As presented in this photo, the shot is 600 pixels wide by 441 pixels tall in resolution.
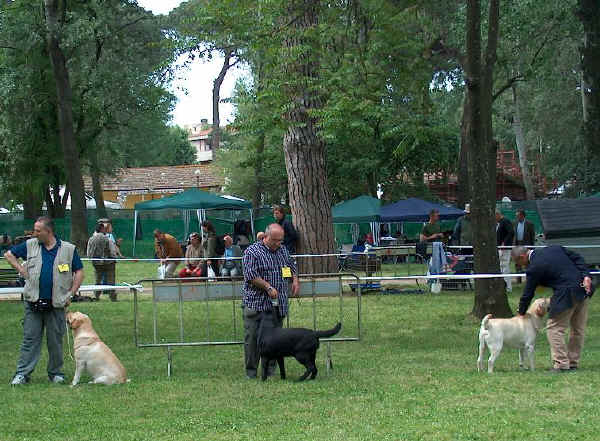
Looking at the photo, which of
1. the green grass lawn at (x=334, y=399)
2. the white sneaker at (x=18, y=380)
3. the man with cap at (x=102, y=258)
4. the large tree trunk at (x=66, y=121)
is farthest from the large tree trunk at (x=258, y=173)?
the white sneaker at (x=18, y=380)

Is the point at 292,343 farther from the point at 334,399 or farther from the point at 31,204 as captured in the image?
the point at 31,204

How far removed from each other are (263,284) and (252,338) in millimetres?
636

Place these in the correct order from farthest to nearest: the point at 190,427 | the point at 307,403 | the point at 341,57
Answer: the point at 341,57, the point at 307,403, the point at 190,427

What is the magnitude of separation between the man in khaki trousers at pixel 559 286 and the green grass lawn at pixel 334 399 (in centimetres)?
32

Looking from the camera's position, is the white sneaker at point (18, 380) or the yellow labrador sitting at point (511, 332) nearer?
the yellow labrador sitting at point (511, 332)

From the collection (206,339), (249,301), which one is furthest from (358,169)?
(249,301)

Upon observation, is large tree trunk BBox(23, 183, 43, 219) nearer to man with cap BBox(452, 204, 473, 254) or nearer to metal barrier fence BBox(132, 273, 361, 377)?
metal barrier fence BBox(132, 273, 361, 377)

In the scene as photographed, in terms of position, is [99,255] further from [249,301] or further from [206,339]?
[249,301]

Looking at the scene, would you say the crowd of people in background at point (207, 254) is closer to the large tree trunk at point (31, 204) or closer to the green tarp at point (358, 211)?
the green tarp at point (358, 211)

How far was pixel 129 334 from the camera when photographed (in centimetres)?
1441

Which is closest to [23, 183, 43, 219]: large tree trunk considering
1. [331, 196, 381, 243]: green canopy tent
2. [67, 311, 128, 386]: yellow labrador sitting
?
[331, 196, 381, 243]: green canopy tent

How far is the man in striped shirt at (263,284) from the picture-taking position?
32.9 feet

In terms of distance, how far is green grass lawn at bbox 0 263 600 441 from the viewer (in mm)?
7273

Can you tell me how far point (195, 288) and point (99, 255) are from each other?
8802mm
